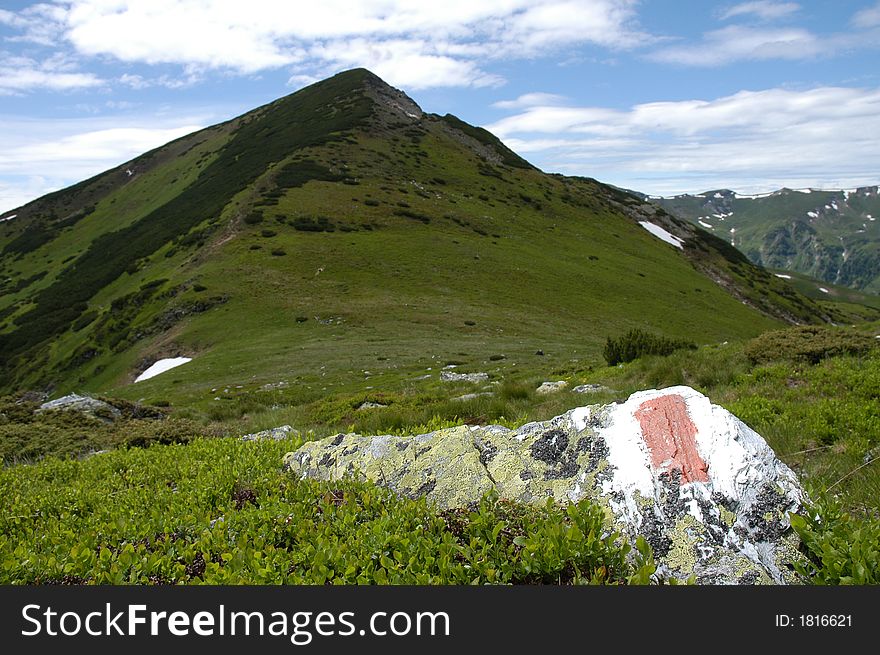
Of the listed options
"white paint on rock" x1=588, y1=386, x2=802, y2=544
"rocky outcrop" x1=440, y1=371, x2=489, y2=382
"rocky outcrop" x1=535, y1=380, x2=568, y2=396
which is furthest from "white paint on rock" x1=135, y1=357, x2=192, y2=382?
"white paint on rock" x1=588, y1=386, x2=802, y2=544

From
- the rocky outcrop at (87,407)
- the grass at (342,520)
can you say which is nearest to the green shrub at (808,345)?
the grass at (342,520)

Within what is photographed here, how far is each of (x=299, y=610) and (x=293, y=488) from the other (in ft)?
8.73

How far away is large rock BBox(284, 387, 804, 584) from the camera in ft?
14.1

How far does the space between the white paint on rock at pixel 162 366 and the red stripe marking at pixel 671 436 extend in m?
35.4

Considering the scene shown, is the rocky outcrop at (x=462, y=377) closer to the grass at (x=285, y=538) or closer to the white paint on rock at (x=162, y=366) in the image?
the grass at (x=285, y=538)

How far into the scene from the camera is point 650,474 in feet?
16.2

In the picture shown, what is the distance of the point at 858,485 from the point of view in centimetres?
591

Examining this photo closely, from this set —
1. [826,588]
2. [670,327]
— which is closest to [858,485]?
[826,588]

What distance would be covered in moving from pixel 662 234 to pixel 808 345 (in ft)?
314

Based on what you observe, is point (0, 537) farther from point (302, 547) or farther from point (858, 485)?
point (858, 485)

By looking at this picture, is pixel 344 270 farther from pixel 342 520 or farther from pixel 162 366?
pixel 342 520

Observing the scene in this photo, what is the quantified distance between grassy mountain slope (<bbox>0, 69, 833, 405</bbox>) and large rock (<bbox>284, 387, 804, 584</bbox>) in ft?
58.7

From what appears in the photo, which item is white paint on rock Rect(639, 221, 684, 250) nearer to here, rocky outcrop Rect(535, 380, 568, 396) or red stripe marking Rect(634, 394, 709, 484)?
rocky outcrop Rect(535, 380, 568, 396)

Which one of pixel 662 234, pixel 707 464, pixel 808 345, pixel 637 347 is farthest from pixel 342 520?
pixel 662 234
